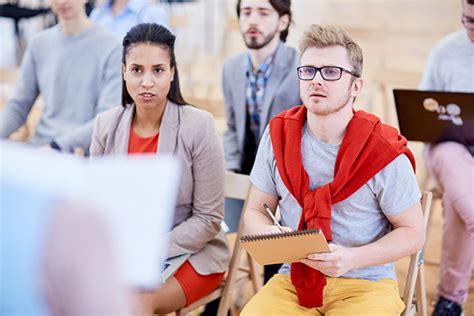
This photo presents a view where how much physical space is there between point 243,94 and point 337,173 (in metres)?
1.13

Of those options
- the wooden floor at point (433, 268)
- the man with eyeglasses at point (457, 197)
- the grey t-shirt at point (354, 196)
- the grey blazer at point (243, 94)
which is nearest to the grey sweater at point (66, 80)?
the grey blazer at point (243, 94)

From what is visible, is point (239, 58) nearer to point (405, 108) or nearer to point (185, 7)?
point (405, 108)

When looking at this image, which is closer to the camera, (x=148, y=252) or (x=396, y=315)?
(x=148, y=252)

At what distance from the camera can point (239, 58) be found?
10.0 ft

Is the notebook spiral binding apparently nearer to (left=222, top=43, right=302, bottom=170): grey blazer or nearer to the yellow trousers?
the yellow trousers

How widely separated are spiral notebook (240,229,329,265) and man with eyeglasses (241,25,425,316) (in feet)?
0.18

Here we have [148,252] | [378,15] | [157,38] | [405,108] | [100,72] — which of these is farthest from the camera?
[378,15]

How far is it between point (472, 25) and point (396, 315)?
4.75ft

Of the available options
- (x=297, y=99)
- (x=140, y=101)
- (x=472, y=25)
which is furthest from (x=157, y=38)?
(x=472, y=25)

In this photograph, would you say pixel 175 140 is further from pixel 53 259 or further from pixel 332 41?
pixel 53 259

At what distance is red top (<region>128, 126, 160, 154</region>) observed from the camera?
2.26 metres

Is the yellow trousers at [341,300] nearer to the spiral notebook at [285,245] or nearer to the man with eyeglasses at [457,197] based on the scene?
the spiral notebook at [285,245]

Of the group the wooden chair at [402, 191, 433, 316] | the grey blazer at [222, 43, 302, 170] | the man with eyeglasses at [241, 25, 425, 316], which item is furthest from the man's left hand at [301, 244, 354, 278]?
the grey blazer at [222, 43, 302, 170]

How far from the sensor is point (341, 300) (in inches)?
76.3
